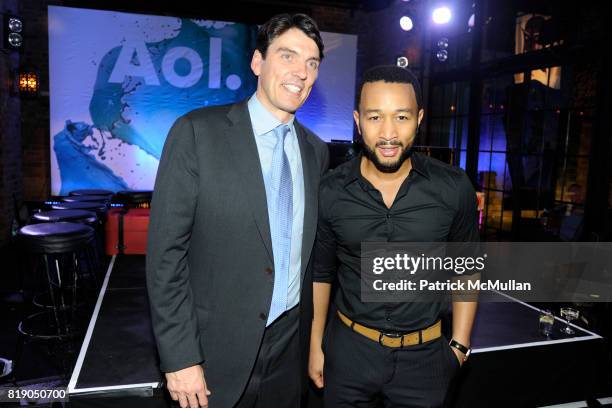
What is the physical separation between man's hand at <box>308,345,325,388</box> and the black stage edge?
66 cm

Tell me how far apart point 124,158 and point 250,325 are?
6.75 meters

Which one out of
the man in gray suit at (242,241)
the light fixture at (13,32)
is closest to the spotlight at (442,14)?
the light fixture at (13,32)

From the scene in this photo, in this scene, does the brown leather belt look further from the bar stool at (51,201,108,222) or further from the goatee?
the bar stool at (51,201,108,222)

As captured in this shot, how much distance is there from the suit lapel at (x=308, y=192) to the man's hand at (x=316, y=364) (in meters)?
0.38

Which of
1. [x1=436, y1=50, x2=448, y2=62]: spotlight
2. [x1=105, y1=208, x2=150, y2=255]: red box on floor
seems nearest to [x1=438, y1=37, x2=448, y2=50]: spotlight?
[x1=436, y1=50, x2=448, y2=62]: spotlight

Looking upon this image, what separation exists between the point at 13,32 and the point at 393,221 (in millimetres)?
6228

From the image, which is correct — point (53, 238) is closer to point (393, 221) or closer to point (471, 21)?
point (393, 221)

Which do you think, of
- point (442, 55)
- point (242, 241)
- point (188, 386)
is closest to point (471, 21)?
point (442, 55)

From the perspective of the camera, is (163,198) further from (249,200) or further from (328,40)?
(328,40)

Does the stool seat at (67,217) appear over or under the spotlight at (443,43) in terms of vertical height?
under

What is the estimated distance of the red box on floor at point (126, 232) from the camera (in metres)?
4.72

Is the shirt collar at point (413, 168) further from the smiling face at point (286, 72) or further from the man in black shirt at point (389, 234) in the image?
the smiling face at point (286, 72)

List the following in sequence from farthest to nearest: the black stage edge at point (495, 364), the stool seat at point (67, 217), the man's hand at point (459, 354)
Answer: the stool seat at point (67, 217) < the black stage edge at point (495, 364) < the man's hand at point (459, 354)

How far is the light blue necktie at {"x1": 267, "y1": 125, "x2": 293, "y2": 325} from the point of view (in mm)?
1518
